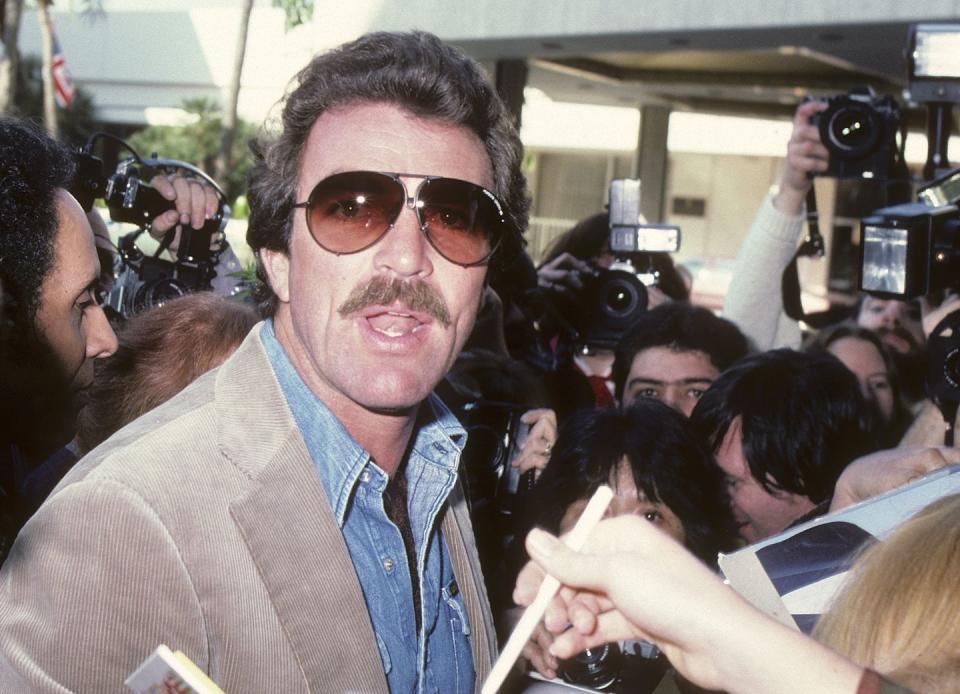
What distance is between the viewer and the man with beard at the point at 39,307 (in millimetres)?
2078

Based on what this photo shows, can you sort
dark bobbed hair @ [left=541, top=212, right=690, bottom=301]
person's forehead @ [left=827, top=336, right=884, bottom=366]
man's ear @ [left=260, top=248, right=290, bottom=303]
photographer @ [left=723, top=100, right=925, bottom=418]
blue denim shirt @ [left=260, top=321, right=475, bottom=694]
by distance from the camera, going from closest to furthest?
blue denim shirt @ [left=260, top=321, right=475, bottom=694] < man's ear @ [left=260, top=248, right=290, bottom=303] < photographer @ [left=723, top=100, right=925, bottom=418] < person's forehead @ [left=827, top=336, right=884, bottom=366] < dark bobbed hair @ [left=541, top=212, right=690, bottom=301]

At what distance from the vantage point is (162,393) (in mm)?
2504

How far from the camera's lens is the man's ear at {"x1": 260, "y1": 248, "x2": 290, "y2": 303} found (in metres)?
1.96

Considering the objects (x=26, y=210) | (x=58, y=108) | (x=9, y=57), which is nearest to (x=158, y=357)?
(x=26, y=210)

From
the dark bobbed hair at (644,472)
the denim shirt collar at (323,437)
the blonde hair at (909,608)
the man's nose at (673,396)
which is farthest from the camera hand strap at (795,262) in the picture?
the blonde hair at (909,608)

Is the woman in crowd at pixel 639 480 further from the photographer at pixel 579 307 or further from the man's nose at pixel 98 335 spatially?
the photographer at pixel 579 307

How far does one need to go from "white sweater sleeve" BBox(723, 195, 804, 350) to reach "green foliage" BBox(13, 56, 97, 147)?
25582 mm

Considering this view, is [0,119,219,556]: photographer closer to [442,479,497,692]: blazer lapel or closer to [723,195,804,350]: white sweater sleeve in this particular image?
[442,479,497,692]: blazer lapel

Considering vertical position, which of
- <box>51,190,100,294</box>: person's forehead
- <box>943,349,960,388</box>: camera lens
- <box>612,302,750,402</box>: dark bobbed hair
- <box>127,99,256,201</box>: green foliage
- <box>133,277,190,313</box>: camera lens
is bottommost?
<box>127,99,256,201</box>: green foliage

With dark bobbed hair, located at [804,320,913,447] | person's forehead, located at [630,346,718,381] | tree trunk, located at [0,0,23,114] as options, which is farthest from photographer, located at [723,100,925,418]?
tree trunk, located at [0,0,23,114]

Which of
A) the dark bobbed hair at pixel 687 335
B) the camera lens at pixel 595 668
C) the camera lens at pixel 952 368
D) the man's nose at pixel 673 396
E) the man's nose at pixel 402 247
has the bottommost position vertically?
the camera lens at pixel 595 668

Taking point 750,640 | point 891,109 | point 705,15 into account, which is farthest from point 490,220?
point 705,15

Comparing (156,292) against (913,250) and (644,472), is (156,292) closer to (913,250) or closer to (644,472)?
(644,472)

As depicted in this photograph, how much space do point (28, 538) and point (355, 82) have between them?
880 millimetres
